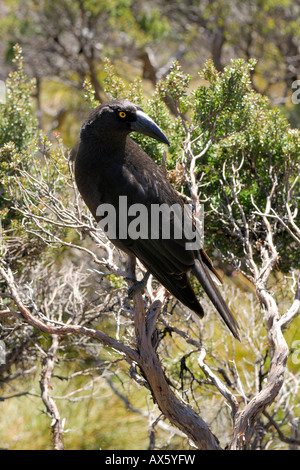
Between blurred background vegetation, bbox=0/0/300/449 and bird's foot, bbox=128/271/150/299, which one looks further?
blurred background vegetation, bbox=0/0/300/449

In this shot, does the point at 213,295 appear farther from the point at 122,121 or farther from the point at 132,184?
the point at 122,121

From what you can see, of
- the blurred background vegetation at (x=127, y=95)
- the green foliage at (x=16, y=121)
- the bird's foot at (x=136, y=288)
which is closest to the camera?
the bird's foot at (x=136, y=288)

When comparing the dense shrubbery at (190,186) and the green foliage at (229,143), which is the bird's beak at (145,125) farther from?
the green foliage at (229,143)

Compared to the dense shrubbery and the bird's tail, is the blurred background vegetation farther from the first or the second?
the bird's tail

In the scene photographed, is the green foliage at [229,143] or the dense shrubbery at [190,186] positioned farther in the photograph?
the green foliage at [229,143]

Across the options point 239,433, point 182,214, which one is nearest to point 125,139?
point 182,214

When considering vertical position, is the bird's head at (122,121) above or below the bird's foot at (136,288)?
above

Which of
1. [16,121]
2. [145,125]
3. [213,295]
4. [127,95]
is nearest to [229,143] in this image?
[127,95]

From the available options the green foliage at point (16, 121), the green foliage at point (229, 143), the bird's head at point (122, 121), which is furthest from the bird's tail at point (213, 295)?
the green foliage at point (16, 121)

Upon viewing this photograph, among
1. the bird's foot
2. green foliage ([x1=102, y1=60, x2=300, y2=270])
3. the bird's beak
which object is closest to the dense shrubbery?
green foliage ([x1=102, y1=60, x2=300, y2=270])

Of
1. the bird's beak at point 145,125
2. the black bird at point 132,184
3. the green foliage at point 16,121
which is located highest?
the green foliage at point 16,121

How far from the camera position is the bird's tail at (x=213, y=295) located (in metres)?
3.27

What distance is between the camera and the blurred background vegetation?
405 centimetres

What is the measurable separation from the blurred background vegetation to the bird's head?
0.57m
